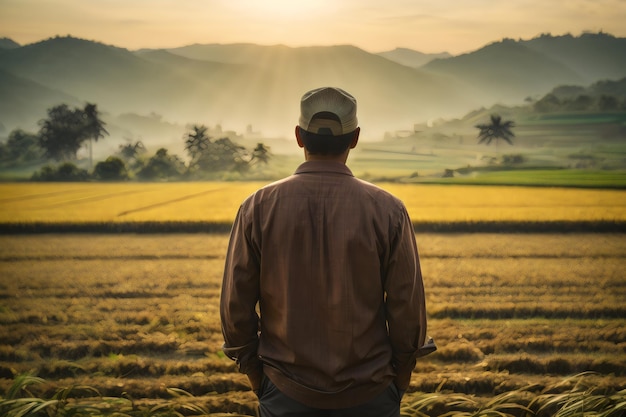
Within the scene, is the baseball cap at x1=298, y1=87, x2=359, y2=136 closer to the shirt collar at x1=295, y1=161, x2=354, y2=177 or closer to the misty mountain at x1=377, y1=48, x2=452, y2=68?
the shirt collar at x1=295, y1=161, x2=354, y2=177

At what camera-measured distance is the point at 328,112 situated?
1.65 m

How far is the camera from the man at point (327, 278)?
5.35 feet

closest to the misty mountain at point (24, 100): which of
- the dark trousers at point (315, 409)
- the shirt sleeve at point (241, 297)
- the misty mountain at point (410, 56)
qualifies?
the misty mountain at point (410, 56)

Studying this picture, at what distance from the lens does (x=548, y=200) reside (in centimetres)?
536

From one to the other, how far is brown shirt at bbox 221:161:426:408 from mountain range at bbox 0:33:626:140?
13.1 feet

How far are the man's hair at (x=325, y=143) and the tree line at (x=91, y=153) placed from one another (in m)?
3.99

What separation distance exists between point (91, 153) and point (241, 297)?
4476 millimetres

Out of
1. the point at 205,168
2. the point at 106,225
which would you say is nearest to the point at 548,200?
the point at 205,168

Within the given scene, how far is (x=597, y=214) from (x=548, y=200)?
0.40m

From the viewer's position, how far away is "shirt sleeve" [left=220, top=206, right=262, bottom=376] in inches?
66.6

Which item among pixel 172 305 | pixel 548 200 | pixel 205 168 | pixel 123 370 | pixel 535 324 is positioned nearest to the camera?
pixel 123 370

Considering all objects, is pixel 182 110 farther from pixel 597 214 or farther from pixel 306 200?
pixel 306 200

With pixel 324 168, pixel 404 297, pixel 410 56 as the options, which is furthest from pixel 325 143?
pixel 410 56

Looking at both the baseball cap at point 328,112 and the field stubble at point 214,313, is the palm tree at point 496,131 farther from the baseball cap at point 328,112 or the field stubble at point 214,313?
the baseball cap at point 328,112
